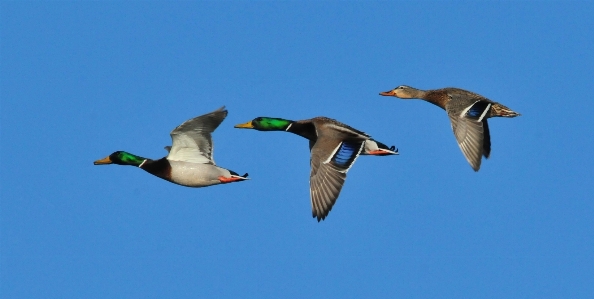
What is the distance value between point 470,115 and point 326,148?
7.02 ft

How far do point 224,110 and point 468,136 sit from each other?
129 inches

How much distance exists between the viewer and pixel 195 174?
17906mm

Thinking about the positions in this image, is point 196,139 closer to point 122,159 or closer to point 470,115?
point 122,159

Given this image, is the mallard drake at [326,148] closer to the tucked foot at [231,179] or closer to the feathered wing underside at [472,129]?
the tucked foot at [231,179]

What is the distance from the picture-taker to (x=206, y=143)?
59.6 ft

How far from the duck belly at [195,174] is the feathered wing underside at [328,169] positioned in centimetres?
138

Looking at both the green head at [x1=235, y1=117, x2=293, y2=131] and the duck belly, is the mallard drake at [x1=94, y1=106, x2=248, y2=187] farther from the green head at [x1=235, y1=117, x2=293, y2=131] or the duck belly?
the green head at [x1=235, y1=117, x2=293, y2=131]

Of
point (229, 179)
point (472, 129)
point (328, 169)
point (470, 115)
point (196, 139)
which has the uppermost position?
point (470, 115)

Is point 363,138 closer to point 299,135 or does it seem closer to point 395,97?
point 299,135

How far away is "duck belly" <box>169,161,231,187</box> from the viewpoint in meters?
17.9

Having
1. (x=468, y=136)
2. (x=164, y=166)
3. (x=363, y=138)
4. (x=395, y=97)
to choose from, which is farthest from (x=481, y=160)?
(x=164, y=166)

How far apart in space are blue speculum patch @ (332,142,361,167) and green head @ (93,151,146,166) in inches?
113

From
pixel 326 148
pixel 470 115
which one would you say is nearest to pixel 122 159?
pixel 326 148

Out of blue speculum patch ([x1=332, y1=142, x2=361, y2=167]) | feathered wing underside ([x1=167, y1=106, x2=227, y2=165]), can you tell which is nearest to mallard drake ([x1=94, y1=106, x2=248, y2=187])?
feathered wing underside ([x1=167, y1=106, x2=227, y2=165])
